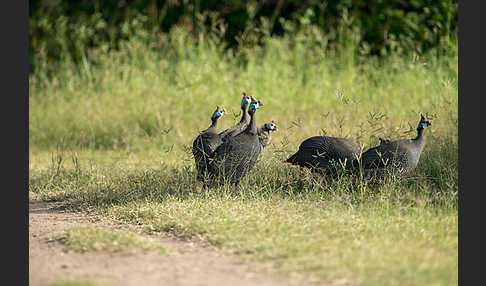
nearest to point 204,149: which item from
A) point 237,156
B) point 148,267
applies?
point 237,156

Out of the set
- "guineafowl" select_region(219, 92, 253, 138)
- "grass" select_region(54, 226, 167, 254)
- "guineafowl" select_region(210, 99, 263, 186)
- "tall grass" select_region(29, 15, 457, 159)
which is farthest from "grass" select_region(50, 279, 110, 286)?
"tall grass" select_region(29, 15, 457, 159)

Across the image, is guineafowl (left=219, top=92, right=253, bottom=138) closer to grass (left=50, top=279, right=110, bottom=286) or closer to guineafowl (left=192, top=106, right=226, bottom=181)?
guineafowl (left=192, top=106, right=226, bottom=181)

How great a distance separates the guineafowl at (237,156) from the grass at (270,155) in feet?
0.42

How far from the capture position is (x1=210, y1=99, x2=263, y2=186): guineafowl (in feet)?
18.8

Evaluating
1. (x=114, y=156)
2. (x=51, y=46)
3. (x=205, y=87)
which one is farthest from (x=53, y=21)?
(x=114, y=156)

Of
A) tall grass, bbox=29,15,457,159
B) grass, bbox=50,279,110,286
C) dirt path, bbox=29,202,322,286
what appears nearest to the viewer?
grass, bbox=50,279,110,286

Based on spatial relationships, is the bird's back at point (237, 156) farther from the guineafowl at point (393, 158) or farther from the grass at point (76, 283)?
the grass at point (76, 283)

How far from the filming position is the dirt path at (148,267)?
387 centimetres

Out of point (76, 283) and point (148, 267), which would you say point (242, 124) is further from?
point (76, 283)

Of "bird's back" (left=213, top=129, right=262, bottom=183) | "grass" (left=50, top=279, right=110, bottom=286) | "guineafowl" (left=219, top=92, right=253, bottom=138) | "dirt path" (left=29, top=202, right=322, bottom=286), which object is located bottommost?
"dirt path" (left=29, top=202, right=322, bottom=286)

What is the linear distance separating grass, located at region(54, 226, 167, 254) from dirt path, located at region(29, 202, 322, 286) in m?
0.06

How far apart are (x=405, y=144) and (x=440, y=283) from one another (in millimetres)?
2125

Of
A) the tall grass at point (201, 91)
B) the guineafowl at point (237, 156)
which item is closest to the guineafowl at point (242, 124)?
the guineafowl at point (237, 156)

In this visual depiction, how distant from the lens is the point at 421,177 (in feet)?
19.0
